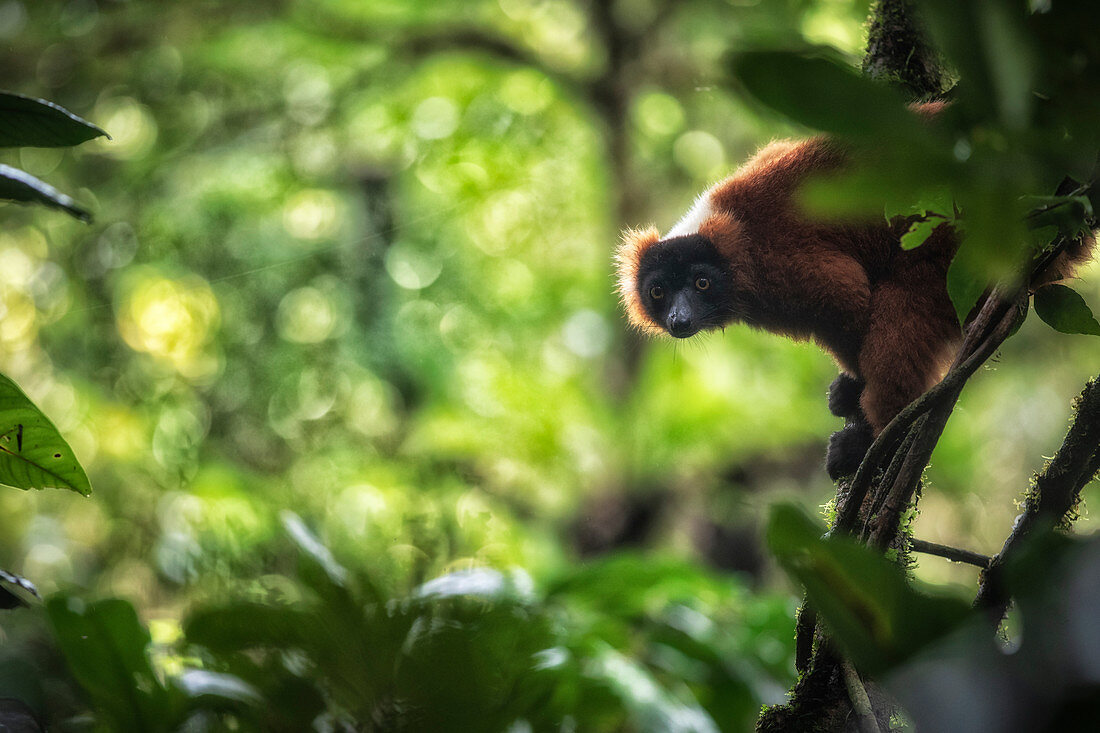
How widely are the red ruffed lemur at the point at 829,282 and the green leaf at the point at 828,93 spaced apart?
628mm

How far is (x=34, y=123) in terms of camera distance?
3.14 feet

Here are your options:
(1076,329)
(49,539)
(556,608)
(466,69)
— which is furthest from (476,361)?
(1076,329)

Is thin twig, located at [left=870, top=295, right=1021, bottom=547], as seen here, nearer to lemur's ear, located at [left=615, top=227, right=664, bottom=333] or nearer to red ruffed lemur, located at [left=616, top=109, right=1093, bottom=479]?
red ruffed lemur, located at [left=616, top=109, right=1093, bottom=479]

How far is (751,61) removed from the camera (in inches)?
20.1

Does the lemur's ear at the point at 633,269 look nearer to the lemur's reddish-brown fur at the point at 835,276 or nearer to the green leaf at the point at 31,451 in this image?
the lemur's reddish-brown fur at the point at 835,276

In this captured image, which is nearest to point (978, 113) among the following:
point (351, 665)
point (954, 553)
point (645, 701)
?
point (954, 553)

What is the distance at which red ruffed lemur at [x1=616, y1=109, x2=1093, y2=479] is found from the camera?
117cm

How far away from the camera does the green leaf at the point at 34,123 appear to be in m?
0.95

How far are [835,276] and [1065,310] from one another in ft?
1.51

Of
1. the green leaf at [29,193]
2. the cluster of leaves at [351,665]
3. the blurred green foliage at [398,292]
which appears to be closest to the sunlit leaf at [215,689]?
the cluster of leaves at [351,665]

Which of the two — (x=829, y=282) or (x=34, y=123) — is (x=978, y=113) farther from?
(x=34, y=123)

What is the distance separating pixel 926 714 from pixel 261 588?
3.29ft

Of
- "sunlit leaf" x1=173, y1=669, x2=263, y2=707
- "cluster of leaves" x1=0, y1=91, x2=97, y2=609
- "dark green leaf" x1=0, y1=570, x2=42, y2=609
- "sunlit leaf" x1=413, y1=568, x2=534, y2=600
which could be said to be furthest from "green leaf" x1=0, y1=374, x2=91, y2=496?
"sunlit leaf" x1=413, y1=568, x2=534, y2=600

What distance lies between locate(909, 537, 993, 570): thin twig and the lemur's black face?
2.04 feet
